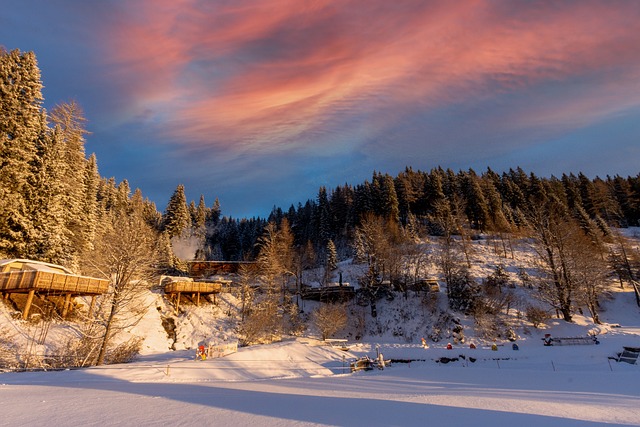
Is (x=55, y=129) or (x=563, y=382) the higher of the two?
(x=55, y=129)

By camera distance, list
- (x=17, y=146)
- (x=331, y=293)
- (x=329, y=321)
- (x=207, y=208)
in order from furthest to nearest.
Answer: (x=207, y=208), (x=331, y=293), (x=329, y=321), (x=17, y=146)

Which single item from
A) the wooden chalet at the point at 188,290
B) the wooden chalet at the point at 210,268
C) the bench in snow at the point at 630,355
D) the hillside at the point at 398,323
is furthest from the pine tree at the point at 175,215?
the bench in snow at the point at 630,355

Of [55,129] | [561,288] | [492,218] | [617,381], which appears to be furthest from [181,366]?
[492,218]

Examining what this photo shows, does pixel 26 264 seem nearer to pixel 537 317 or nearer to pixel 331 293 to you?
pixel 331 293

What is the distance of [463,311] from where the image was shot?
3625 cm

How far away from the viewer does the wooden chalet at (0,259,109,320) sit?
22078 mm

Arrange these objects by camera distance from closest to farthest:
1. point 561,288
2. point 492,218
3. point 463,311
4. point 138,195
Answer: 1. point 561,288
2. point 463,311
3. point 492,218
4. point 138,195

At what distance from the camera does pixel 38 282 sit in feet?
73.0

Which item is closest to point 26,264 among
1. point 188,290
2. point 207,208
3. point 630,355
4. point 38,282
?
point 38,282

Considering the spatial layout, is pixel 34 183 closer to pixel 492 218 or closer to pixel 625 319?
pixel 625 319

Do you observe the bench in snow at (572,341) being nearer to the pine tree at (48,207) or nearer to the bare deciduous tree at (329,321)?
the bare deciduous tree at (329,321)

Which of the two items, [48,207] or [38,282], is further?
[48,207]

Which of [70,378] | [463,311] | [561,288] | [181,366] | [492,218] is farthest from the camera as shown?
[492,218]

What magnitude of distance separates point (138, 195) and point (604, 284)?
107832 mm
